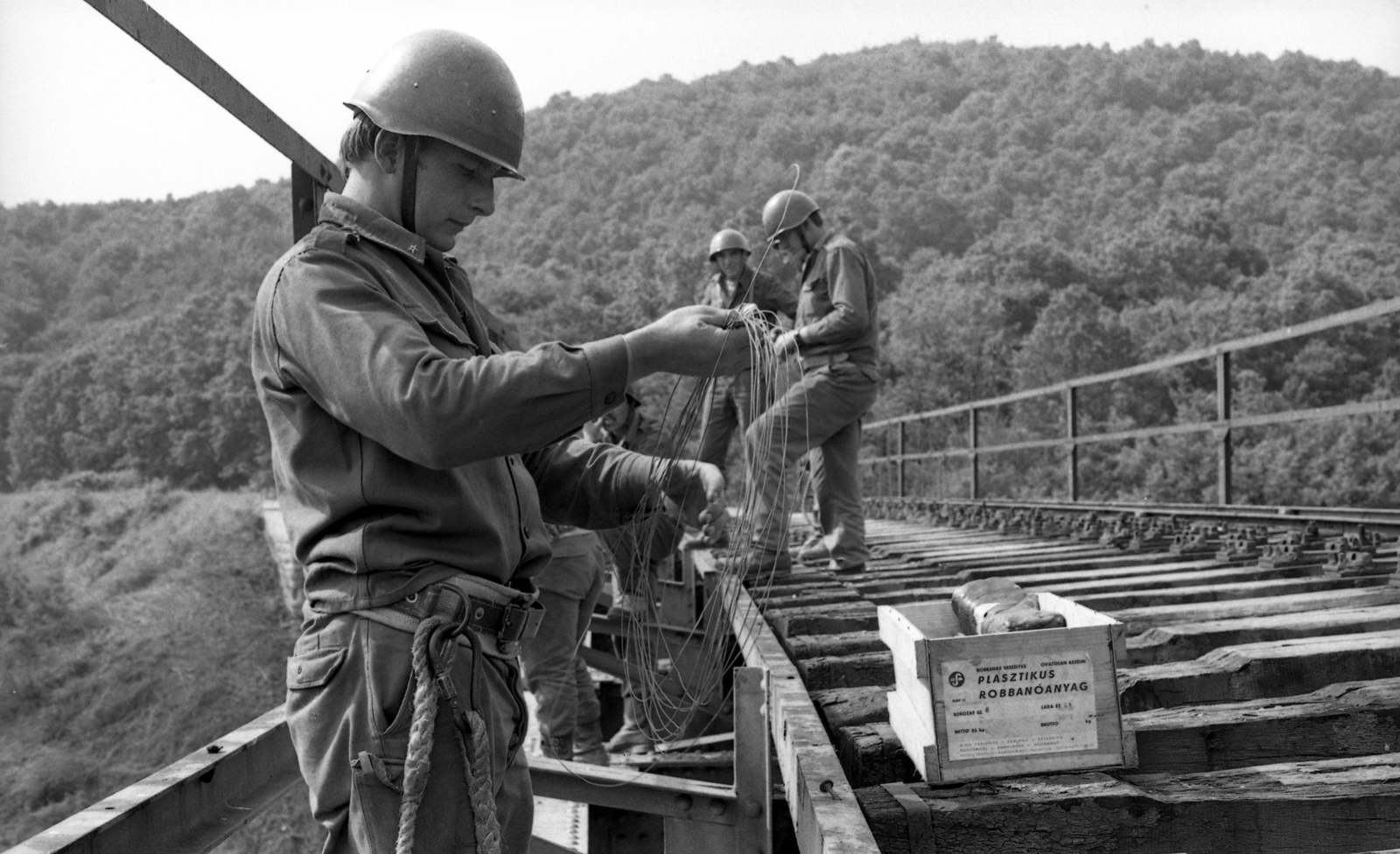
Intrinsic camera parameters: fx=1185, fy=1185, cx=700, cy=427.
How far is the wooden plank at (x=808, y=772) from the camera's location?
2.02 m

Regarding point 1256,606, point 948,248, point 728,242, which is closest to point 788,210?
point 728,242

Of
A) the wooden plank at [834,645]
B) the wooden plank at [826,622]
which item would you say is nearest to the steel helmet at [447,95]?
the wooden plank at [834,645]

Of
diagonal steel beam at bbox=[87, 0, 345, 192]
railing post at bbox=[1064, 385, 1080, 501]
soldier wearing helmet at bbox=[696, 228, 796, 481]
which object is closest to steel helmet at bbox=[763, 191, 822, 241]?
soldier wearing helmet at bbox=[696, 228, 796, 481]

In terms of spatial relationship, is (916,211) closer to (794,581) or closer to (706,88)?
(706,88)

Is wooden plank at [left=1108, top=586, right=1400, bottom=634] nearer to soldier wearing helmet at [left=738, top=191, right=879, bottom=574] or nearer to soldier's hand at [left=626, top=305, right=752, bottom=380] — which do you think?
soldier wearing helmet at [left=738, top=191, right=879, bottom=574]

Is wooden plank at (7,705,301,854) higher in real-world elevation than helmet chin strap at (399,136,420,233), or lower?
lower

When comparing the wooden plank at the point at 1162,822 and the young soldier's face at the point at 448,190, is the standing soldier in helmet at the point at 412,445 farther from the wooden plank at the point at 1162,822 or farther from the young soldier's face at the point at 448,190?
the wooden plank at the point at 1162,822

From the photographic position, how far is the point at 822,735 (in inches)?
108

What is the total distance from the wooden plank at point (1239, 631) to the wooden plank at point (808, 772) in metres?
1.11

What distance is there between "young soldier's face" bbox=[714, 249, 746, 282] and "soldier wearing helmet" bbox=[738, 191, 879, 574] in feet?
2.05

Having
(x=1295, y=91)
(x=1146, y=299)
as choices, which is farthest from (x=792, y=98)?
(x=1146, y=299)

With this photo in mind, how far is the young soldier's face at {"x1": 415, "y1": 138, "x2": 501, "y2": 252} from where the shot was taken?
83.4 inches

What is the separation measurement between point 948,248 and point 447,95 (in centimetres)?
7413

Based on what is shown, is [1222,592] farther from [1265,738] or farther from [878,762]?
[878,762]
